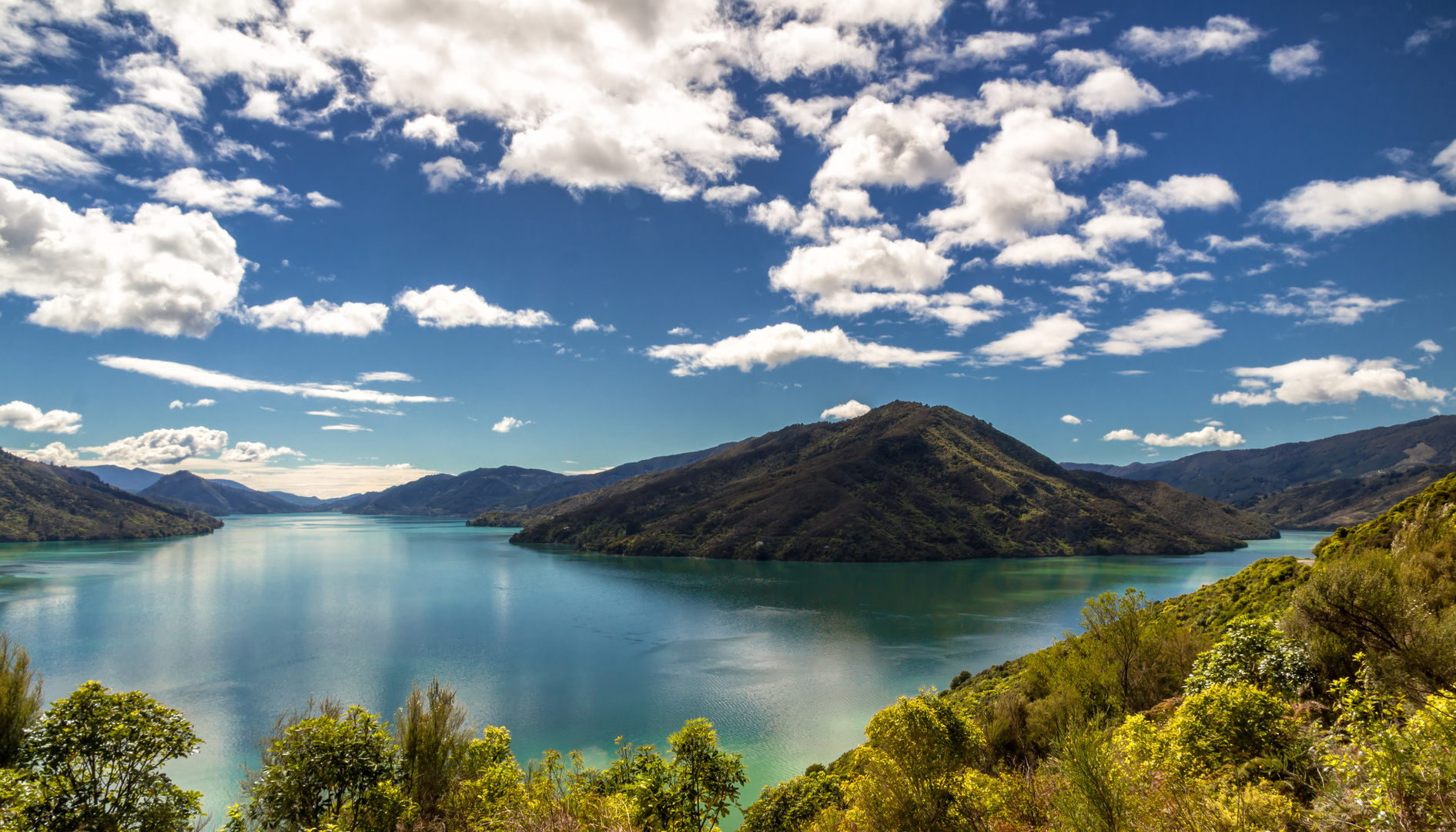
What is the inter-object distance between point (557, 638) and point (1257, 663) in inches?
2592

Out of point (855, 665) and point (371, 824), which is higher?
point (371, 824)

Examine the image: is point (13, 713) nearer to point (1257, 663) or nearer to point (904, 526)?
point (1257, 663)

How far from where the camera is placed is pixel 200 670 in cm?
5184

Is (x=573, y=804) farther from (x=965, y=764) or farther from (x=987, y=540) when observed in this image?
(x=987, y=540)

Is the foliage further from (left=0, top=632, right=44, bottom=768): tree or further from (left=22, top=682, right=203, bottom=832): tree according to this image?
(left=0, top=632, right=44, bottom=768): tree

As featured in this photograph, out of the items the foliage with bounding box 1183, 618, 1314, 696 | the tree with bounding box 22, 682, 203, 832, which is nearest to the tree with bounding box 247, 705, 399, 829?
the tree with bounding box 22, 682, 203, 832

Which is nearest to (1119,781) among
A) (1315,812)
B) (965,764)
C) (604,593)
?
(1315,812)

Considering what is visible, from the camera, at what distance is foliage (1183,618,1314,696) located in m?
17.9

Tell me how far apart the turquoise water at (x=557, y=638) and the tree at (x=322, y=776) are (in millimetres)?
17900

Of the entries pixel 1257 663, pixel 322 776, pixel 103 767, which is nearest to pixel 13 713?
pixel 103 767

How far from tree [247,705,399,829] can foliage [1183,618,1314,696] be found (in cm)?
2480

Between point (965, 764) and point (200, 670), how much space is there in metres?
64.6

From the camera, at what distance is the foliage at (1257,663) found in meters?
17.9

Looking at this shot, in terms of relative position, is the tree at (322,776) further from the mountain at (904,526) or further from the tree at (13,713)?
the mountain at (904,526)
